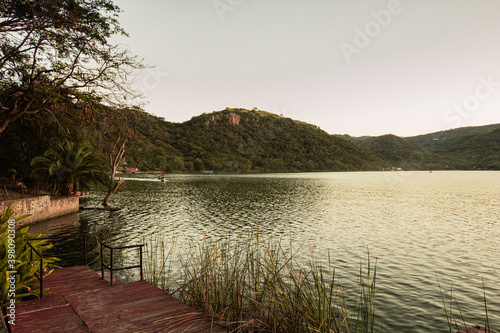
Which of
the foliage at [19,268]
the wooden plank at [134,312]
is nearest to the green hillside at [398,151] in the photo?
the wooden plank at [134,312]

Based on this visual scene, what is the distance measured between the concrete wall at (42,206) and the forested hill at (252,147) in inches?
3430

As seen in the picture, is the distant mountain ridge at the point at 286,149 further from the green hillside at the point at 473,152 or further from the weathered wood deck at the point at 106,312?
the weathered wood deck at the point at 106,312

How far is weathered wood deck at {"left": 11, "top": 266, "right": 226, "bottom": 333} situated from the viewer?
3840 mm

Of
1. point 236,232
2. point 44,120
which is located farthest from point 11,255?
point 44,120

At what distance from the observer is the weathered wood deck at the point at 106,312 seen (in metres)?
3.84

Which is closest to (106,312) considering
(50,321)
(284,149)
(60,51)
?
(50,321)

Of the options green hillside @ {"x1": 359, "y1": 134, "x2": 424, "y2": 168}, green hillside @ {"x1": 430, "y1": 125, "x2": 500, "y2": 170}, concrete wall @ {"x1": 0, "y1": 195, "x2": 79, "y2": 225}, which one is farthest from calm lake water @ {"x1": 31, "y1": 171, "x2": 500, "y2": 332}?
green hillside @ {"x1": 359, "y1": 134, "x2": 424, "y2": 168}

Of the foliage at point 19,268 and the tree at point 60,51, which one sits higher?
the tree at point 60,51

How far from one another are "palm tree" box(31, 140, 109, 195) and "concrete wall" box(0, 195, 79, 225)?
1271 millimetres

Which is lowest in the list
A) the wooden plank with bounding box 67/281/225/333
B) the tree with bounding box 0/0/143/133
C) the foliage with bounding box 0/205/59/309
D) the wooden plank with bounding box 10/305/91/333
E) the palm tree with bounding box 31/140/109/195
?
the wooden plank with bounding box 67/281/225/333

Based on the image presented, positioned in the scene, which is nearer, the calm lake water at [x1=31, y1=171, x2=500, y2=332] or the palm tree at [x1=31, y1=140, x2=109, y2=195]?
the calm lake water at [x1=31, y1=171, x2=500, y2=332]

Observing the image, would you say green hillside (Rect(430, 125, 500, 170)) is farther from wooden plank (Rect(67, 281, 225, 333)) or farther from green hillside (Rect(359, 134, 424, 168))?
wooden plank (Rect(67, 281, 225, 333))

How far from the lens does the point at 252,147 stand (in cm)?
15025

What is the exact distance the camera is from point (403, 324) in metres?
6.81
